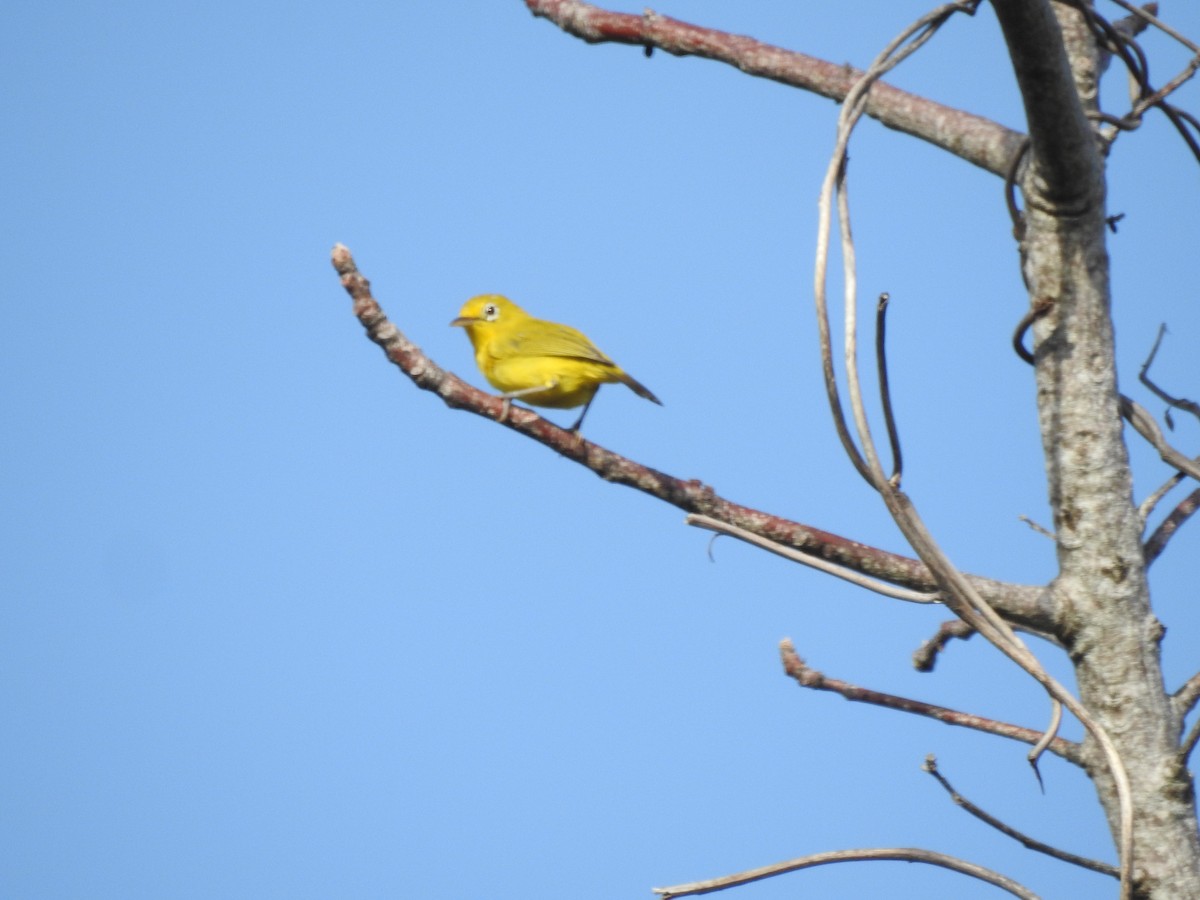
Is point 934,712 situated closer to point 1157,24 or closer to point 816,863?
point 816,863

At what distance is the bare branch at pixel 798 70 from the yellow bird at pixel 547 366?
8.33 ft

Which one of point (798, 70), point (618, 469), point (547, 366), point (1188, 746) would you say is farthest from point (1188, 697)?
point (547, 366)

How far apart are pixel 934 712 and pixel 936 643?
0.59 meters

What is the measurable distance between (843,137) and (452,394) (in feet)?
3.77

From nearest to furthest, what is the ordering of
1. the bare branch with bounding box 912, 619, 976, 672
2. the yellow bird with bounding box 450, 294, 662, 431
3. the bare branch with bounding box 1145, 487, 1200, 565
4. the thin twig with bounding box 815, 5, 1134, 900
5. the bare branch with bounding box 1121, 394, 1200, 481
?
the thin twig with bounding box 815, 5, 1134, 900
the bare branch with bounding box 1145, 487, 1200, 565
the bare branch with bounding box 1121, 394, 1200, 481
the bare branch with bounding box 912, 619, 976, 672
the yellow bird with bounding box 450, 294, 662, 431

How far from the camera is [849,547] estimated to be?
8.18 feet

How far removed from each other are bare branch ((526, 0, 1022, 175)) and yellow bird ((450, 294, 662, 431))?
254 cm

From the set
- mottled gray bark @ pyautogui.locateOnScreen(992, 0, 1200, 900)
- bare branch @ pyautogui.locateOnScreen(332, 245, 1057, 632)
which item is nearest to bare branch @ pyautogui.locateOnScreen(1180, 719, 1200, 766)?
mottled gray bark @ pyautogui.locateOnScreen(992, 0, 1200, 900)

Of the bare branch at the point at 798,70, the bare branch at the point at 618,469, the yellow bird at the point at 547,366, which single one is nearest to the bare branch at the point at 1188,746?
the bare branch at the point at 618,469

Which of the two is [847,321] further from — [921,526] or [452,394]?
[452,394]

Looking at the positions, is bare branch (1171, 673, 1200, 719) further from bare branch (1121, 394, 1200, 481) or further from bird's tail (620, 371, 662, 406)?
bird's tail (620, 371, 662, 406)

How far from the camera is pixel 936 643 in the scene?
9.64ft

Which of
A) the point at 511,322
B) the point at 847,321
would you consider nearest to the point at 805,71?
the point at 847,321

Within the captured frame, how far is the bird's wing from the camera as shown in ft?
19.0
